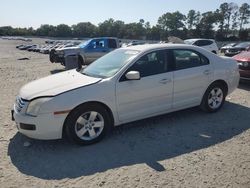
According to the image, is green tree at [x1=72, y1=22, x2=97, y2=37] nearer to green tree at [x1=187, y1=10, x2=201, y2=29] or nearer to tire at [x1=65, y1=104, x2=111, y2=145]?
green tree at [x1=187, y1=10, x2=201, y2=29]

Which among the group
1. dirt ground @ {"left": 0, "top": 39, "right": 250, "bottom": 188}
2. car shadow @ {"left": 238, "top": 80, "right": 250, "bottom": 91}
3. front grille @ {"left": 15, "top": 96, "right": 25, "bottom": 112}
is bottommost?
dirt ground @ {"left": 0, "top": 39, "right": 250, "bottom": 188}

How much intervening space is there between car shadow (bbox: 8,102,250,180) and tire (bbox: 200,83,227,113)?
0.87 ft

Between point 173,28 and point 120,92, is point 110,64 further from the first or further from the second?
point 173,28

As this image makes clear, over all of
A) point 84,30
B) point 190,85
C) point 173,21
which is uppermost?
point 173,21

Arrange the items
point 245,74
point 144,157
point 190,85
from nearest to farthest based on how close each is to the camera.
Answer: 1. point 144,157
2. point 190,85
3. point 245,74

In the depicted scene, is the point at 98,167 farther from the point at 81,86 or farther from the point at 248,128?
the point at 248,128

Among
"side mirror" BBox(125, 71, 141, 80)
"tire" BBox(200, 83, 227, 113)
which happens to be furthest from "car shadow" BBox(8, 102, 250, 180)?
"side mirror" BBox(125, 71, 141, 80)

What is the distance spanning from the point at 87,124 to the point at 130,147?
78 cm

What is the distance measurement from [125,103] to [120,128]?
0.71 meters

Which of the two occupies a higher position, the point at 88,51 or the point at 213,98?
the point at 88,51

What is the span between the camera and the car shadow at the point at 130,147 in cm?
402

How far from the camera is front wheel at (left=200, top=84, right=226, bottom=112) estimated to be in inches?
241

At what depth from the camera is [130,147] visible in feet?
15.1

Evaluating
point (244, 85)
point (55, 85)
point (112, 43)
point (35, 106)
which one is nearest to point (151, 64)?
point (55, 85)
